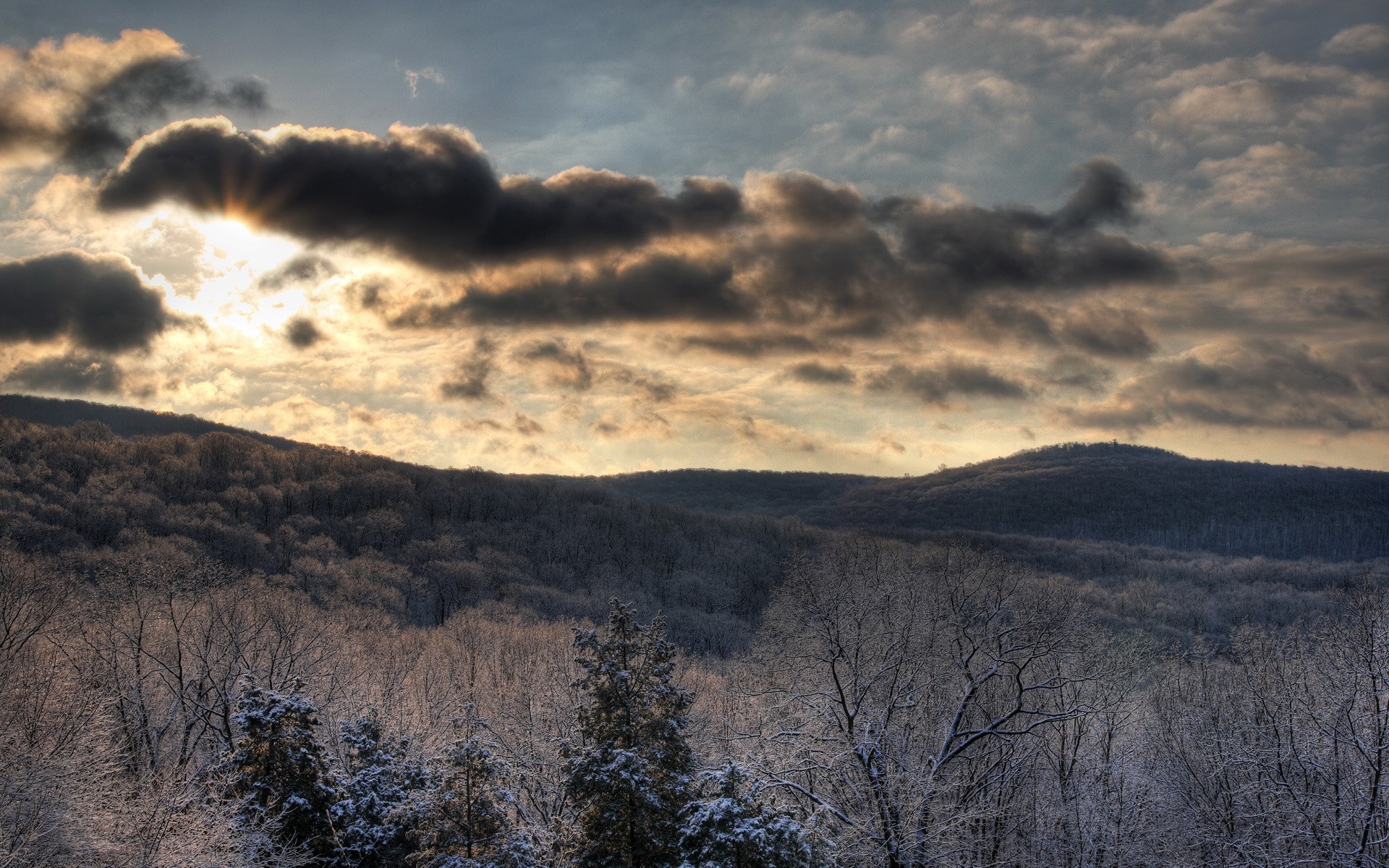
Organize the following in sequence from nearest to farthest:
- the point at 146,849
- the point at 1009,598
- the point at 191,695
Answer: the point at 146,849
the point at 1009,598
the point at 191,695

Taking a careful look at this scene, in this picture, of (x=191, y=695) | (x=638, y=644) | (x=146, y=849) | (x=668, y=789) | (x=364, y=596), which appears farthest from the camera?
(x=364, y=596)

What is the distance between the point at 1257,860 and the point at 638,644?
2746 centimetres

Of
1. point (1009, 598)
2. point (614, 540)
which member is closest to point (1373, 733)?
point (1009, 598)

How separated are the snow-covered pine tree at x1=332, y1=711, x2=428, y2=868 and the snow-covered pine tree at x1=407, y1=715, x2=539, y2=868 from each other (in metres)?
2.41

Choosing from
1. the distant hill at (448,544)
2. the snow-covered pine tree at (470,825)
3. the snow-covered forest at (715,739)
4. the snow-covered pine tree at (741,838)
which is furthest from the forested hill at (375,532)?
the snow-covered pine tree at (741,838)

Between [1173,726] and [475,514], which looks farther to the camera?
[475,514]

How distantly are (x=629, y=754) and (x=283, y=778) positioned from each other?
11.7 meters

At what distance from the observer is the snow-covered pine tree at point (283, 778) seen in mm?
25438

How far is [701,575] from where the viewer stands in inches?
6388

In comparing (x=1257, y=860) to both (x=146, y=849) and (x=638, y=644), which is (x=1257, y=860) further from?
(x=146, y=849)

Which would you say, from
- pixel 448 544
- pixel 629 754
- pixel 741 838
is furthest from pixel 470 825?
pixel 448 544

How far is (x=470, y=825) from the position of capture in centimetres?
2127

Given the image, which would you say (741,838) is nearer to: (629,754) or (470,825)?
(629,754)

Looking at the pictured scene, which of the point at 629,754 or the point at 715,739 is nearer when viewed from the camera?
the point at 629,754
